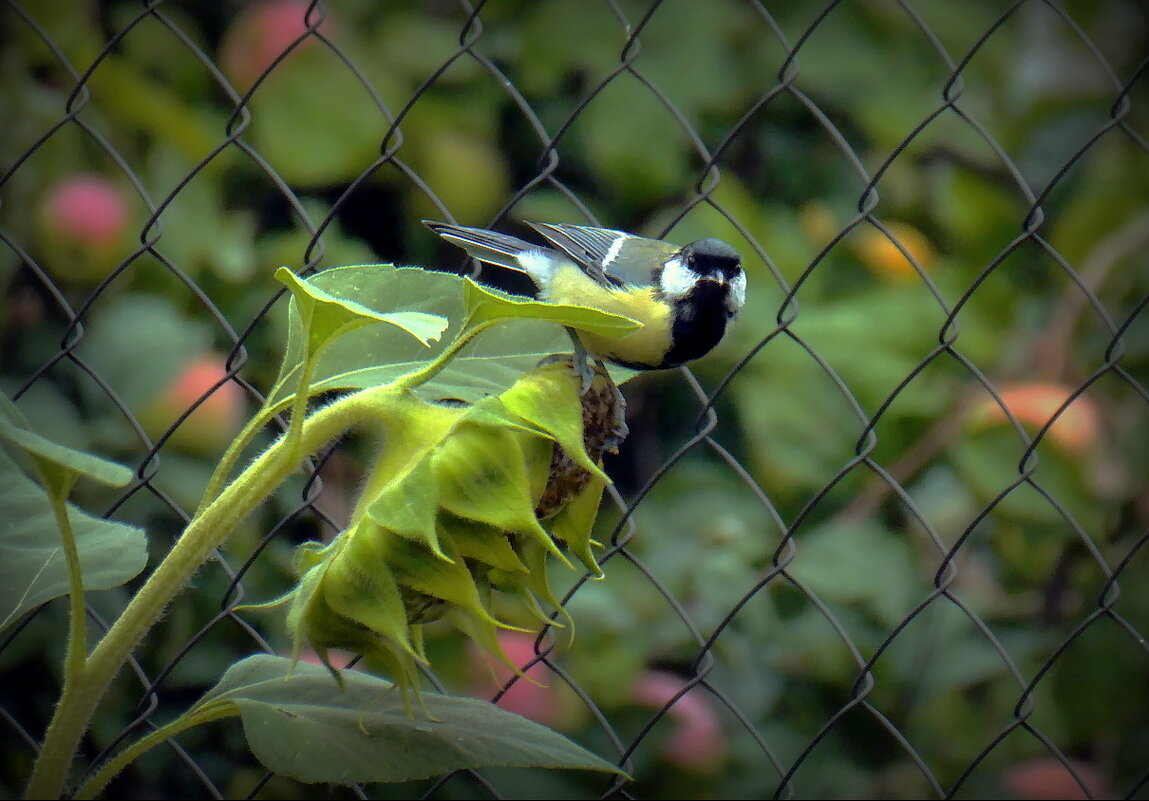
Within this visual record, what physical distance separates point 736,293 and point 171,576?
2.00 feet

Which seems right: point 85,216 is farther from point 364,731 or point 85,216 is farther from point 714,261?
point 364,731

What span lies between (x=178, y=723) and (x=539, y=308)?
258 millimetres

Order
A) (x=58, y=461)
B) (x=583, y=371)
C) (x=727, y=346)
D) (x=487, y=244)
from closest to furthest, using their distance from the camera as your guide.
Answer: (x=58, y=461) → (x=583, y=371) → (x=487, y=244) → (x=727, y=346)

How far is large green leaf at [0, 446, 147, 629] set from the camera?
22.6 inches

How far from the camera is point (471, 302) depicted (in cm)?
49

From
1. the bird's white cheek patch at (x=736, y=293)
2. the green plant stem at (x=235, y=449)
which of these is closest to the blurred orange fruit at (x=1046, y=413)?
the bird's white cheek patch at (x=736, y=293)

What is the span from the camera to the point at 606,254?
100 centimetres

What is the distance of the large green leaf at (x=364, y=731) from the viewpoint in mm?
519

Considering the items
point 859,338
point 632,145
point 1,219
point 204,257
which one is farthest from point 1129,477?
point 1,219

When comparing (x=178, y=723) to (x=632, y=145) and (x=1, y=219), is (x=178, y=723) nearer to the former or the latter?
(x=1, y=219)

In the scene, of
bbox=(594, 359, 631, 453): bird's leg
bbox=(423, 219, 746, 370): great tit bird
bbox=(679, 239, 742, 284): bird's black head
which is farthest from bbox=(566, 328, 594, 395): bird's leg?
bbox=(679, 239, 742, 284): bird's black head

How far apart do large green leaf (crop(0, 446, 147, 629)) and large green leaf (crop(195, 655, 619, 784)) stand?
0.08 meters

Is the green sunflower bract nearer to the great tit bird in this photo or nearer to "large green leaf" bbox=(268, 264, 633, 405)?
"large green leaf" bbox=(268, 264, 633, 405)

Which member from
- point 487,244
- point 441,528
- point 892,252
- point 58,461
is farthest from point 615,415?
point 892,252
